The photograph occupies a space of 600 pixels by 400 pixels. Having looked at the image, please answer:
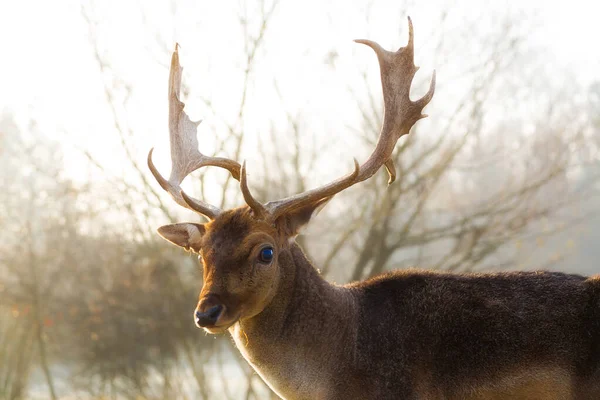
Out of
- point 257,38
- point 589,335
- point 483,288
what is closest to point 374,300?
point 483,288

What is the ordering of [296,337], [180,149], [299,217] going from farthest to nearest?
[180,149] < [299,217] < [296,337]

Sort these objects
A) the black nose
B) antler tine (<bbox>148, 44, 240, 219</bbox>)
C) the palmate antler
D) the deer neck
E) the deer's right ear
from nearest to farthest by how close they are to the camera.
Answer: the black nose → the deer neck → the palmate antler → the deer's right ear → antler tine (<bbox>148, 44, 240, 219</bbox>)

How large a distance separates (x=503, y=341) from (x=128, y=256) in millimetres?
12533

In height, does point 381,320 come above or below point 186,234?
below

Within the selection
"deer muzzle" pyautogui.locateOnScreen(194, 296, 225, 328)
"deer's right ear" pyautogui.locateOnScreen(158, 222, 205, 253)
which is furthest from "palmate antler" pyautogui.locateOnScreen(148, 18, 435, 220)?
"deer muzzle" pyautogui.locateOnScreen(194, 296, 225, 328)

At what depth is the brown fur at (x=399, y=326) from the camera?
203 inches

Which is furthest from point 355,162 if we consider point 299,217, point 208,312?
point 208,312

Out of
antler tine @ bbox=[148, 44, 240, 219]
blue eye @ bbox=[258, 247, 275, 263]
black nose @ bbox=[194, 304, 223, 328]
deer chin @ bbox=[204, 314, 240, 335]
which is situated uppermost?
antler tine @ bbox=[148, 44, 240, 219]

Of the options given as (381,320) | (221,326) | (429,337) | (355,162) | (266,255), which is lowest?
(429,337)

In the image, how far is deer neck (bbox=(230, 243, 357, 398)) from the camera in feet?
18.4

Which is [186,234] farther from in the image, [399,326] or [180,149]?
[399,326]

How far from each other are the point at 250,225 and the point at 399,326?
123 cm

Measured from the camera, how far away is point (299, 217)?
19.4 feet

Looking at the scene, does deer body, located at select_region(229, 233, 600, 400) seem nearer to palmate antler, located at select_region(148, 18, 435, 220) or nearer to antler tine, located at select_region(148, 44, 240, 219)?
palmate antler, located at select_region(148, 18, 435, 220)
